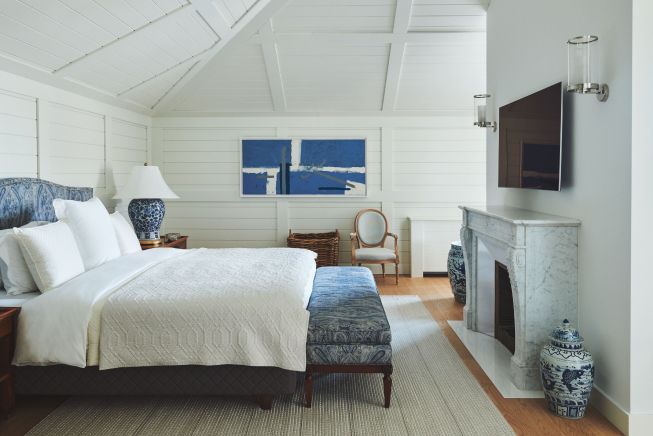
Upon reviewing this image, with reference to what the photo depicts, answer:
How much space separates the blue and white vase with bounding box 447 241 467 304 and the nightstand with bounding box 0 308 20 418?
369cm

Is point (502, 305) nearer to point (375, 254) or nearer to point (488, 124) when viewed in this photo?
point (488, 124)

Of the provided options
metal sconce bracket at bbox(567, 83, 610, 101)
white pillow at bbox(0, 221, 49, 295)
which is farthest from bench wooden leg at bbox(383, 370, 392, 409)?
white pillow at bbox(0, 221, 49, 295)

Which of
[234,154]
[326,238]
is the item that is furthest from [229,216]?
[326,238]

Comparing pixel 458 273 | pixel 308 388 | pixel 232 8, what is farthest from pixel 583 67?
pixel 232 8

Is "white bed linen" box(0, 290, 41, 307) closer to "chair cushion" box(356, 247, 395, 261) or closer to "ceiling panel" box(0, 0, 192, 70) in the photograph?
"ceiling panel" box(0, 0, 192, 70)

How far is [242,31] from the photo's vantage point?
538 centimetres

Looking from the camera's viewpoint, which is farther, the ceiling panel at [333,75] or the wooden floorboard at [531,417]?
the ceiling panel at [333,75]

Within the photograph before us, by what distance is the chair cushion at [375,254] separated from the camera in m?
6.26

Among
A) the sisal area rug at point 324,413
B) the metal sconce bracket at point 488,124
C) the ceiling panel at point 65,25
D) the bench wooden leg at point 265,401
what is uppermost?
the ceiling panel at point 65,25

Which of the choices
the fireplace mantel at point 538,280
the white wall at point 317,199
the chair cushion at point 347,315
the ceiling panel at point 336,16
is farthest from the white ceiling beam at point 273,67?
the fireplace mantel at point 538,280

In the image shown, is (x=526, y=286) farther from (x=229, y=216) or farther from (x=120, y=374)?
(x=229, y=216)

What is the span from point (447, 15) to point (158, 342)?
390cm

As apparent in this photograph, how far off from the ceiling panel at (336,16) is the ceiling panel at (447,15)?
24cm

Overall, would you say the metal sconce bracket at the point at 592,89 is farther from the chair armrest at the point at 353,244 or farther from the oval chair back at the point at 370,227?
the oval chair back at the point at 370,227
